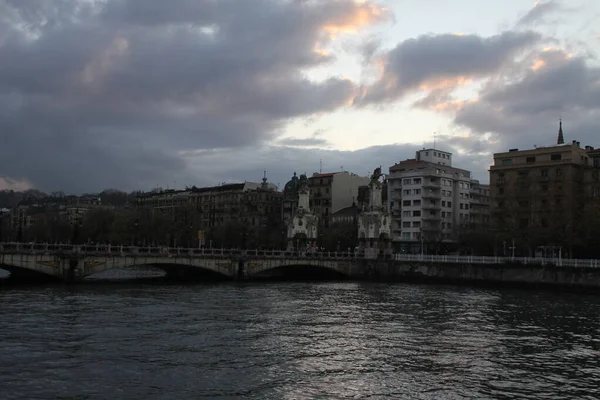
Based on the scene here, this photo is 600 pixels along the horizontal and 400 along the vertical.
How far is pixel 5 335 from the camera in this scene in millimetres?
35406

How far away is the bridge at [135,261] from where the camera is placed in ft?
221

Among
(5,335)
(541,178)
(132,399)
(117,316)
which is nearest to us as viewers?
(132,399)

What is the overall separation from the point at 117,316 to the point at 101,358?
14780mm

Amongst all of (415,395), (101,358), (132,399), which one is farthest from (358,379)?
(101,358)

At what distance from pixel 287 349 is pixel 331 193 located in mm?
133230

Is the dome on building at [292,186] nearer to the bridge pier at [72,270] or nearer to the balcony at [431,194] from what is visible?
the balcony at [431,194]

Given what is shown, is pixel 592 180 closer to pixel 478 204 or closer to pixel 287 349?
pixel 478 204

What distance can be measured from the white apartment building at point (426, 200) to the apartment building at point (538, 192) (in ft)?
49.9

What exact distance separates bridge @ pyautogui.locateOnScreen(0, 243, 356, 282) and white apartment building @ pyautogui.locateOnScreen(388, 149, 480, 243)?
34972mm

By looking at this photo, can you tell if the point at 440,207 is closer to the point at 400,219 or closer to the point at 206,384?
the point at 400,219

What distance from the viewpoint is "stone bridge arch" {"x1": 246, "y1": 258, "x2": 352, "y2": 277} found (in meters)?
90.2

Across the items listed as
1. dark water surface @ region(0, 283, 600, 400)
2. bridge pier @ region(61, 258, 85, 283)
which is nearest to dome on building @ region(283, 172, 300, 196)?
bridge pier @ region(61, 258, 85, 283)

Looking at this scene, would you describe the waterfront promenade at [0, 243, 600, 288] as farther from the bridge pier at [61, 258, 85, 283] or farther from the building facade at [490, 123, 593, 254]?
the building facade at [490, 123, 593, 254]

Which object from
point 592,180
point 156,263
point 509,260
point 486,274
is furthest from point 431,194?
point 156,263
